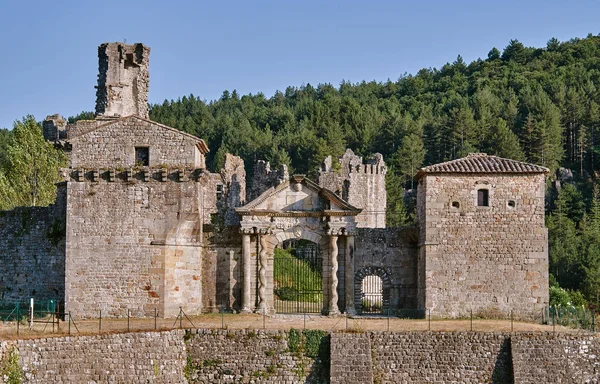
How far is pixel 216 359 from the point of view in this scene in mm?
31000

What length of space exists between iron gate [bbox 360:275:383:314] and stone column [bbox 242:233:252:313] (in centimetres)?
637

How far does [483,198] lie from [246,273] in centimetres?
982

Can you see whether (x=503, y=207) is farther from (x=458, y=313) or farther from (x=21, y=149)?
(x=21, y=149)

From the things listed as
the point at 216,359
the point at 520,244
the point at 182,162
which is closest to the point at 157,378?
the point at 216,359

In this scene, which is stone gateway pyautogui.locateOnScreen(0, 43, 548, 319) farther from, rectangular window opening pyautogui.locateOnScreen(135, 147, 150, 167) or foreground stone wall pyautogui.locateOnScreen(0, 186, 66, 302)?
foreground stone wall pyautogui.locateOnScreen(0, 186, 66, 302)

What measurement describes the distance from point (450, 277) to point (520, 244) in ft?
9.70

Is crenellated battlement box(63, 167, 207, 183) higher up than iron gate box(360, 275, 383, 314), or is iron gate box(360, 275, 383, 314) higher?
crenellated battlement box(63, 167, 207, 183)

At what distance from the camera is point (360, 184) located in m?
65.2

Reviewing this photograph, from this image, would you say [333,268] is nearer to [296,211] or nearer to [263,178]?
[296,211]

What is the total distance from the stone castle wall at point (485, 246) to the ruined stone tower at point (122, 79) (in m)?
13.3

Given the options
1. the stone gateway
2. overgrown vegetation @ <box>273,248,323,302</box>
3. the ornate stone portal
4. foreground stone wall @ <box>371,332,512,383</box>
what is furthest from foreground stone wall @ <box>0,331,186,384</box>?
overgrown vegetation @ <box>273,248,323,302</box>

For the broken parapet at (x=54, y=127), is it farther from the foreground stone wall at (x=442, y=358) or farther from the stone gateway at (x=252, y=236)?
the foreground stone wall at (x=442, y=358)

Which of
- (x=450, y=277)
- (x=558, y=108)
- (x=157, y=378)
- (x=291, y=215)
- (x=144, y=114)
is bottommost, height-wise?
(x=157, y=378)

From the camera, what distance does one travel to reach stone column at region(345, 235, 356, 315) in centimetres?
3775
